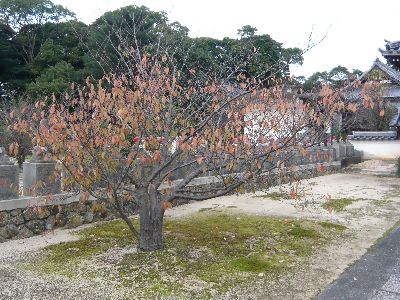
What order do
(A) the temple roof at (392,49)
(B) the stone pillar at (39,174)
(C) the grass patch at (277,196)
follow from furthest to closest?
(A) the temple roof at (392,49)
(C) the grass patch at (277,196)
(B) the stone pillar at (39,174)

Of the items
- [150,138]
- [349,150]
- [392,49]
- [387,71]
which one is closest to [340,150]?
[349,150]

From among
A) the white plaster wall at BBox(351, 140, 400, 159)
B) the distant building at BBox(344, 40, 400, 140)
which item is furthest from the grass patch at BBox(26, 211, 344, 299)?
the white plaster wall at BBox(351, 140, 400, 159)

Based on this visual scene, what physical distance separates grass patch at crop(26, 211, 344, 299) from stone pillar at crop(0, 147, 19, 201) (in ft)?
3.67

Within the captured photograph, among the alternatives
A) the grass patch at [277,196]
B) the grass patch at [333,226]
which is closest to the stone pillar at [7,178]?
the grass patch at [333,226]

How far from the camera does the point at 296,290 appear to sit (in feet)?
13.7

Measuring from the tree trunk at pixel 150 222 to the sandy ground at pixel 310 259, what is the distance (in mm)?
1180

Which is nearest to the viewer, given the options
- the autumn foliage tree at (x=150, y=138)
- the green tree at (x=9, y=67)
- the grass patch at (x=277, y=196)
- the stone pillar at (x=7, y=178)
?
the autumn foliage tree at (x=150, y=138)

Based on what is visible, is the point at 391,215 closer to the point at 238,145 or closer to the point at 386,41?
the point at 238,145

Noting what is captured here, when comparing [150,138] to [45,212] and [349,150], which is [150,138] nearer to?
[45,212]

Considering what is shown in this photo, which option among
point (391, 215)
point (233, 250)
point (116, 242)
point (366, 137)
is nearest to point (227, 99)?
point (233, 250)

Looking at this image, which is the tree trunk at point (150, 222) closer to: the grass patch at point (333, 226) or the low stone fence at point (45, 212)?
the low stone fence at point (45, 212)

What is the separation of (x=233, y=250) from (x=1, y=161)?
372 cm

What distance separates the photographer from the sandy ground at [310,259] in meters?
4.11

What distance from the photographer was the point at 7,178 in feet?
20.2
